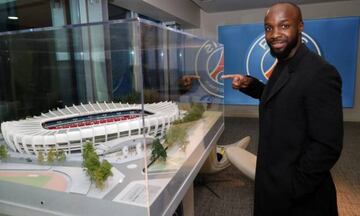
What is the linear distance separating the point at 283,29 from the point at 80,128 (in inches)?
49.1

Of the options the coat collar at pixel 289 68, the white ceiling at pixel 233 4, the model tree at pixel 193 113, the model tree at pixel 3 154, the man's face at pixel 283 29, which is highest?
the white ceiling at pixel 233 4

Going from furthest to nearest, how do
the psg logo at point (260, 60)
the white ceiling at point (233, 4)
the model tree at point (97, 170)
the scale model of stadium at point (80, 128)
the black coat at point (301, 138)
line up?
the psg logo at point (260, 60), the white ceiling at point (233, 4), the scale model of stadium at point (80, 128), the model tree at point (97, 170), the black coat at point (301, 138)

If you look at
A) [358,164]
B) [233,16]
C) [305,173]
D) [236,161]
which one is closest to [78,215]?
[305,173]

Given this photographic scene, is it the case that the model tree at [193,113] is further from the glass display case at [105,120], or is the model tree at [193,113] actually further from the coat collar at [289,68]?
the coat collar at [289,68]

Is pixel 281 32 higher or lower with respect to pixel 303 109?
higher

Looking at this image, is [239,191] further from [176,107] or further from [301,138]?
[301,138]

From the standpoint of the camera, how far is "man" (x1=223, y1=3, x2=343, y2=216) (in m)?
1.05

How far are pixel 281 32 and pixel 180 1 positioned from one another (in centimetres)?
399

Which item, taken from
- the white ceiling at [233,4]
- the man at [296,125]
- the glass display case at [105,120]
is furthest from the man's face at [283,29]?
the white ceiling at [233,4]

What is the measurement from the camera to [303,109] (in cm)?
110


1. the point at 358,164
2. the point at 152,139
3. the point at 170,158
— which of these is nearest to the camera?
the point at 152,139

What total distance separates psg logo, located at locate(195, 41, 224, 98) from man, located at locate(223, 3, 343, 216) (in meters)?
1.34

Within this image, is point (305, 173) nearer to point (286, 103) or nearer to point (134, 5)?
point (286, 103)

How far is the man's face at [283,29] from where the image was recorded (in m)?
1.12
